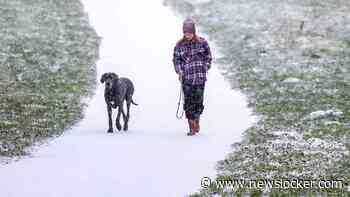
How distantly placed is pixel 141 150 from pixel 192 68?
3.28 meters

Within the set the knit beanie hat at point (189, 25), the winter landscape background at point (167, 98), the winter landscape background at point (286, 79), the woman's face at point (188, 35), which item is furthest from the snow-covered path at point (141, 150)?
the knit beanie hat at point (189, 25)

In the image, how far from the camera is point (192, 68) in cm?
1836

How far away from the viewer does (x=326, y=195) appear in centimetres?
1205

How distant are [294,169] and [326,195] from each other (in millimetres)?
2348

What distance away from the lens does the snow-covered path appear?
43.1 feet

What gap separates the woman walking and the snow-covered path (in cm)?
87

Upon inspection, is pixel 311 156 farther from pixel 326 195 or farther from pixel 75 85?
pixel 75 85

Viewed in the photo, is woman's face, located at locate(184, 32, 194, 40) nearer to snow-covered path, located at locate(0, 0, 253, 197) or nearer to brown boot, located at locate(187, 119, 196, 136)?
brown boot, located at locate(187, 119, 196, 136)

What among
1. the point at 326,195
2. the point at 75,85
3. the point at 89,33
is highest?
the point at 89,33

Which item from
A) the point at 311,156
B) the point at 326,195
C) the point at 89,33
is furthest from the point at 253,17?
the point at 326,195

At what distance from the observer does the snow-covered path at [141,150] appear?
13133 millimetres

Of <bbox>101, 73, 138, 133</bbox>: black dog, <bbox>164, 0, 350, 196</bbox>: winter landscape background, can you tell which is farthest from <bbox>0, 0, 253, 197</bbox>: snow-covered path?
<bbox>164, 0, 350, 196</bbox>: winter landscape background

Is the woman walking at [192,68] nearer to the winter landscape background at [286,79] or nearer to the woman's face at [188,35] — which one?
the woman's face at [188,35]

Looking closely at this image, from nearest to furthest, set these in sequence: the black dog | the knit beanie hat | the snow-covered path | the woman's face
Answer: the snow-covered path, the knit beanie hat, the woman's face, the black dog
